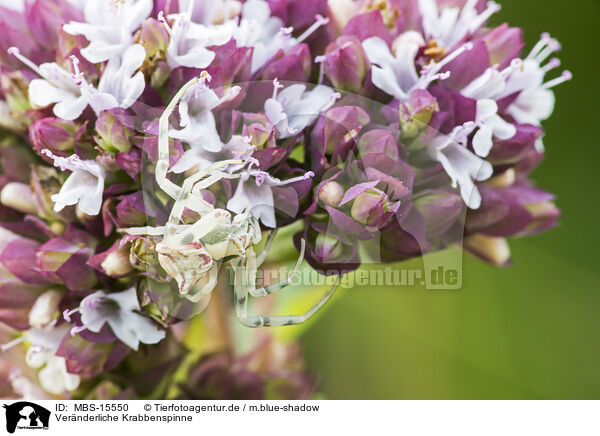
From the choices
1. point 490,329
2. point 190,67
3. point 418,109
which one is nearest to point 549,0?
point 490,329

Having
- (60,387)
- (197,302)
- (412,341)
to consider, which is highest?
(197,302)

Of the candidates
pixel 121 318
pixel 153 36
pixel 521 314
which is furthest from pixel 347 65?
pixel 521 314

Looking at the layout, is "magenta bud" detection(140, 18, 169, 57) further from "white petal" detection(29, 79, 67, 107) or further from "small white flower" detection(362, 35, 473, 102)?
"small white flower" detection(362, 35, 473, 102)

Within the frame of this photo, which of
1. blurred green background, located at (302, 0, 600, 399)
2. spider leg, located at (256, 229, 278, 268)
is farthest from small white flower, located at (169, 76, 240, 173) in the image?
blurred green background, located at (302, 0, 600, 399)

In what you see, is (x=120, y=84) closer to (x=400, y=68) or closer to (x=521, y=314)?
(x=400, y=68)

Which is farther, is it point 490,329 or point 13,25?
point 490,329
